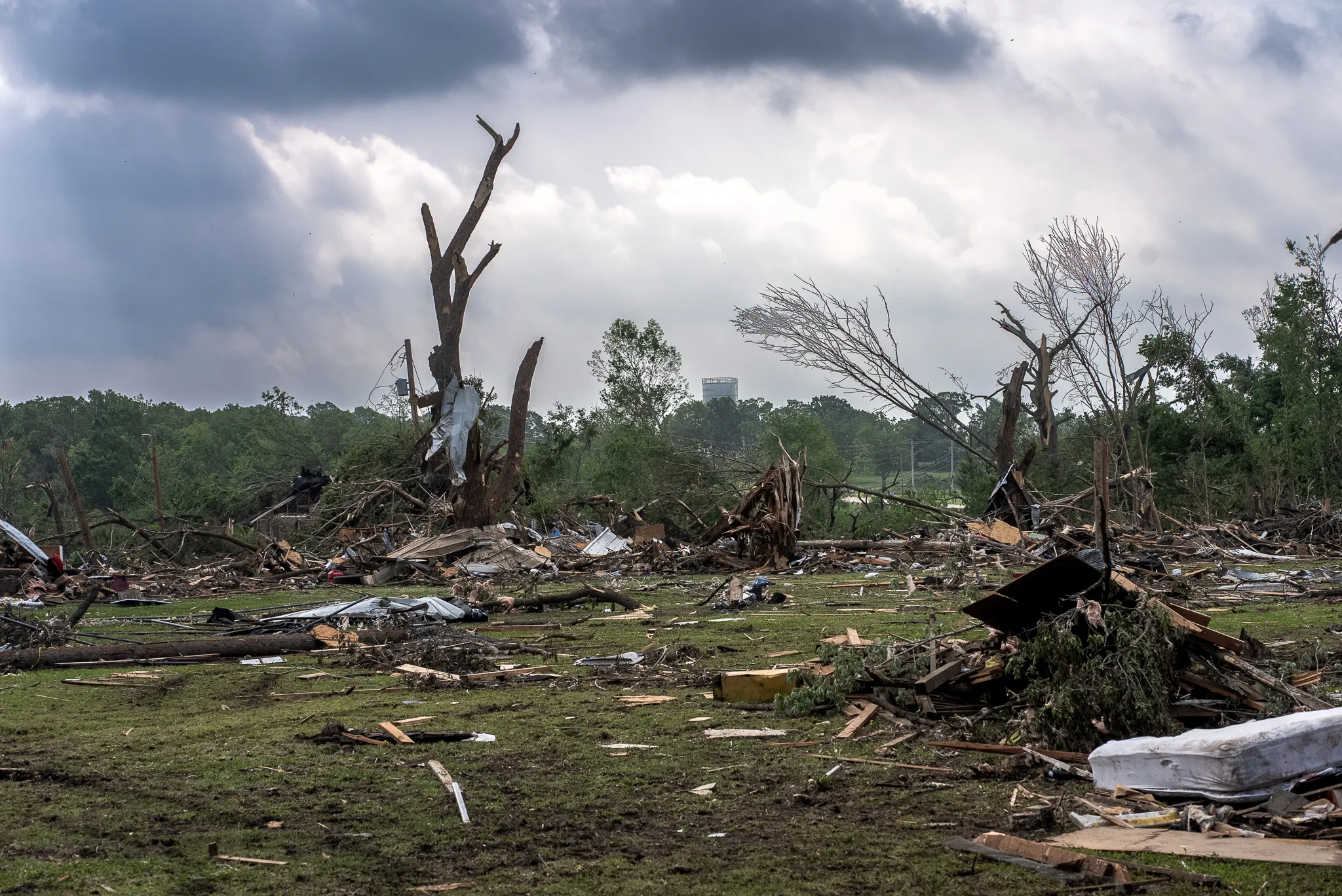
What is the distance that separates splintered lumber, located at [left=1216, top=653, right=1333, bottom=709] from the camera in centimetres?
498

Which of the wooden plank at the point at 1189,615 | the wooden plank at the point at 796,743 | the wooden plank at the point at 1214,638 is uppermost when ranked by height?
the wooden plank at the point at 1189,615

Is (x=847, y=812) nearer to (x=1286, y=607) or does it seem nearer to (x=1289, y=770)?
(x=1289, y=770)

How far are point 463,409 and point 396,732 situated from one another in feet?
65.4

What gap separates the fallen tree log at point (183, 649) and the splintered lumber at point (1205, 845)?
24.2 feet

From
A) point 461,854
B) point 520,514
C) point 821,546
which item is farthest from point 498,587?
point 461,854

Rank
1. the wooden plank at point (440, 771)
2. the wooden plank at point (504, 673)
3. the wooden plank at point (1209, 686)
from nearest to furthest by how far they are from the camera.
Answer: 1. the wooden plank at point (440, 771)
2. the wooden plank at point (1209, 686)
3. the wooden plank at point (504, 673)

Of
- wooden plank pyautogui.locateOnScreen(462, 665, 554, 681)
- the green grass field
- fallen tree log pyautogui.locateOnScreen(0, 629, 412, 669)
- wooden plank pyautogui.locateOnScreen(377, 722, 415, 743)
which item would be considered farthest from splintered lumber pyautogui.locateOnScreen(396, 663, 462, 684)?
fallen tree log pyautogui.locateOnScreen(0, 629, 412, 669)

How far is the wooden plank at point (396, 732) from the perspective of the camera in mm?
5754

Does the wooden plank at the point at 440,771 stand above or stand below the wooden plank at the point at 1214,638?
below

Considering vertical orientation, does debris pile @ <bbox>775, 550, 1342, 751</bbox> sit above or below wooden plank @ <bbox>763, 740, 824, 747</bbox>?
above

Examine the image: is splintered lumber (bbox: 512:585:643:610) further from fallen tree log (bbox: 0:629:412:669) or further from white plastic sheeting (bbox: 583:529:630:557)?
white plastic sheeting (bbox: 583:529:630:557)

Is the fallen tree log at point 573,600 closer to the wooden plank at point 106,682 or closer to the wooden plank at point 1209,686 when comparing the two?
the wooden plank at point 106,682

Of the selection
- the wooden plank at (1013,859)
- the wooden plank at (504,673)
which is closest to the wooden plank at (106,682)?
the wooden plank at (504,673)

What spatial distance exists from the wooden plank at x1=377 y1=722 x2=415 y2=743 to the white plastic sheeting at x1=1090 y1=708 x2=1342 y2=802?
350 cm
